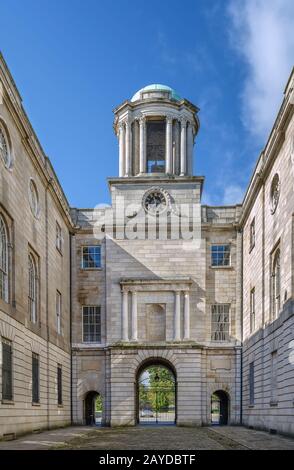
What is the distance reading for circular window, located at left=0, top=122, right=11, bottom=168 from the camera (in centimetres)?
2095

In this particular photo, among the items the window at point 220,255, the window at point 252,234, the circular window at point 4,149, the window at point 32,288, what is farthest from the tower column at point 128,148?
the circular window at point 4,149

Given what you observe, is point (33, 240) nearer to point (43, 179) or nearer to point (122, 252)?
point (43, 179)

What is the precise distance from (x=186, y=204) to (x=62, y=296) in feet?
28.9

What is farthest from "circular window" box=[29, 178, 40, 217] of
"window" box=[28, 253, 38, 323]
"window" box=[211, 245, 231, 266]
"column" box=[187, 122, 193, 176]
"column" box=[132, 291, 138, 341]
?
"column" box=[187, 122, 193, 176]

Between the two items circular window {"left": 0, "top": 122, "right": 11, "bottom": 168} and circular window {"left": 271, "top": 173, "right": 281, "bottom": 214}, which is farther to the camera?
circular window {"left": 271, "top": 173, "right": 281, "bottom": 214}

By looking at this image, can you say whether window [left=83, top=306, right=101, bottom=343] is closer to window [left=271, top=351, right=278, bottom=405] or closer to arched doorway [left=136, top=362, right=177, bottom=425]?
arched doorway [left=136, top=362, right=177, bottom=425]

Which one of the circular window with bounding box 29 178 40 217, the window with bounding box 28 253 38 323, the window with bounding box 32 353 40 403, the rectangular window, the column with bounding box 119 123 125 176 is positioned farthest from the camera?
the column with bounding box 119 123 125 176

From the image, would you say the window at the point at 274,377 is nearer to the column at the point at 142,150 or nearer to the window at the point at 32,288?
the window at the point at 32,288

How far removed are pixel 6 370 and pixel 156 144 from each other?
70.3 ft

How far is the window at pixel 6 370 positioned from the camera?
19766 mm

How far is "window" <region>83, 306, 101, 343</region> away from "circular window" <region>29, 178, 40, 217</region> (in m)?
9.39

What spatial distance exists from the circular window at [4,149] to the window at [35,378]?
26.5ft

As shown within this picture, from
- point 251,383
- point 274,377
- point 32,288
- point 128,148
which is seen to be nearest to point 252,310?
point 251,383
